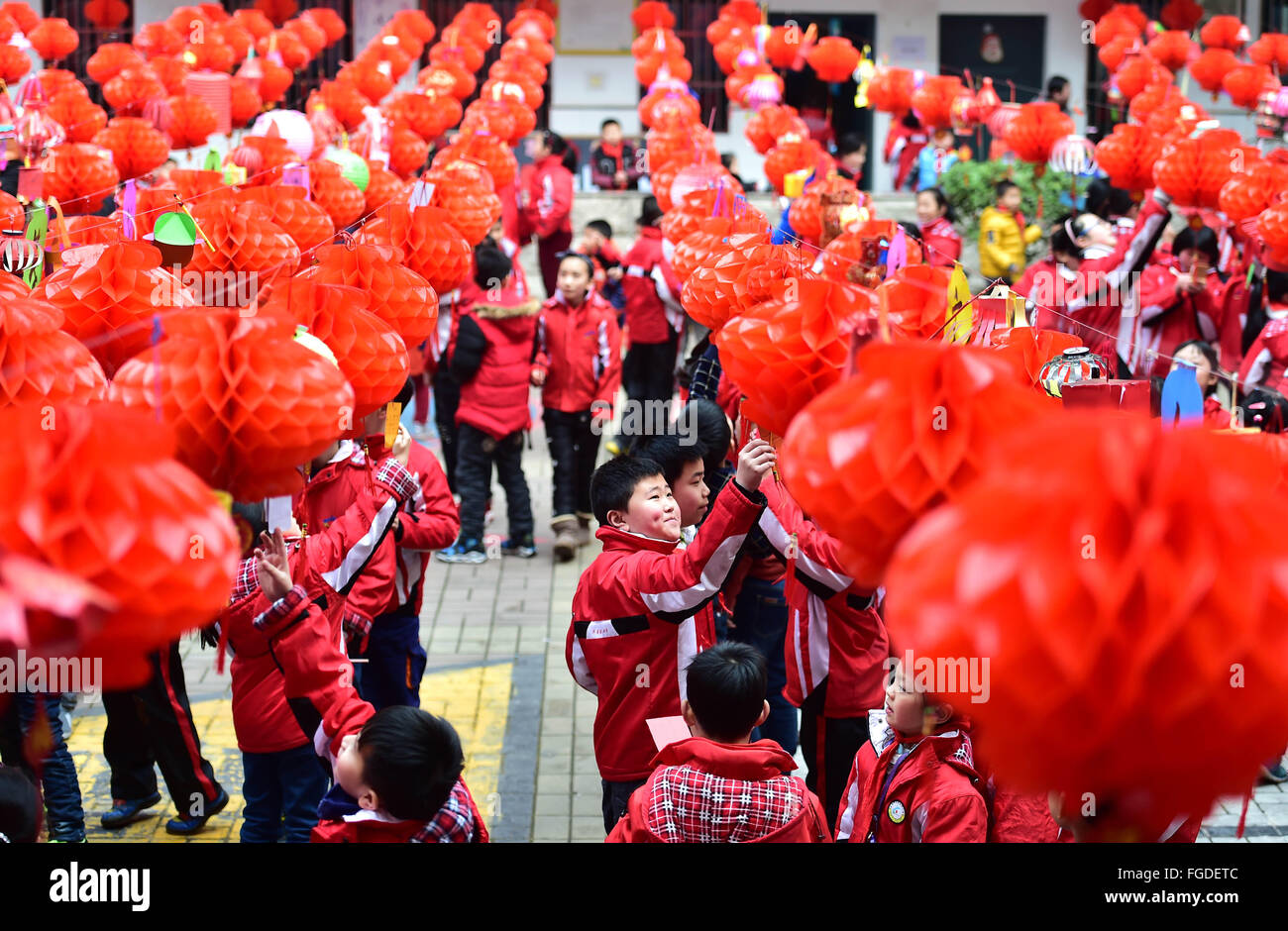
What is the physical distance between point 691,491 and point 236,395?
212 centimetres

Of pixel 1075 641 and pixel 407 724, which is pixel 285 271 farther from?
pixel 1075 641

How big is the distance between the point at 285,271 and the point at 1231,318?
5477 mm

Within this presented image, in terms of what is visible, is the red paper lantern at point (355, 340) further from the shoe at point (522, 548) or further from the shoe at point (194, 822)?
the shoe at point (522, 548)

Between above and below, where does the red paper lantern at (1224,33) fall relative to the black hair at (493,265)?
above

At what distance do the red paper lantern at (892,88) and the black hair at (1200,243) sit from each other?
525cm

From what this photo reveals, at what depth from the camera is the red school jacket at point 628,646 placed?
371 centimetres

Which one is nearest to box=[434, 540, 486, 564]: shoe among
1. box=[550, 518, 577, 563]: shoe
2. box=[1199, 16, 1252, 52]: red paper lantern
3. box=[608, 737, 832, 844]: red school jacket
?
box=[550, 518, 577, 563]: shoe

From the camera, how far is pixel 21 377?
2779 mm

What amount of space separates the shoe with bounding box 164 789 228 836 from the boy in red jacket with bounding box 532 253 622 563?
3.24 metres

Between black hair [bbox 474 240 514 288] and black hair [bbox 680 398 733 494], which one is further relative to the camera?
black hair [bbox 474 240 514 288]

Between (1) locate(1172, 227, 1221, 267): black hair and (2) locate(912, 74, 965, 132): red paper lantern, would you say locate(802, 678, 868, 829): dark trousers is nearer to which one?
(1) locate(1172, 227, 1221, 267): black hair

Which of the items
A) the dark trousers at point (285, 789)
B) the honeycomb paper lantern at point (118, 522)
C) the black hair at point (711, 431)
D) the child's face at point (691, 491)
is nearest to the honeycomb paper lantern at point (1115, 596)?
the honeycomb paper lantern at point (118, 522)

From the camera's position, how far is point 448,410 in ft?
28.0

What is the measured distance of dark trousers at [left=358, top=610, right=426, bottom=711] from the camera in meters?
4.93
